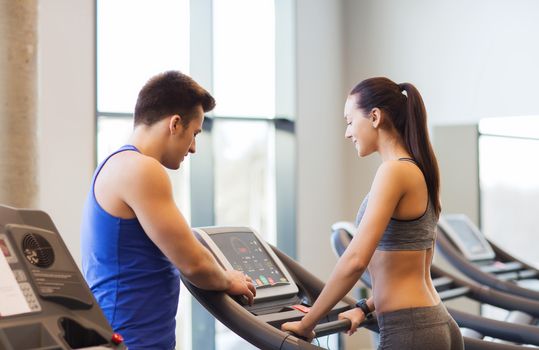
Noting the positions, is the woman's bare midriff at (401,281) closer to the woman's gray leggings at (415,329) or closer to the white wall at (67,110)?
the woman's gray leggings at (415,329)

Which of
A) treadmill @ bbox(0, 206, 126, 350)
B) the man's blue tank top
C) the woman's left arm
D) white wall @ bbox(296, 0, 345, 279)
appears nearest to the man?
the man's blue tank top

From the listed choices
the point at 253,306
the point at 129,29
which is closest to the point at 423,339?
the point at 253,306

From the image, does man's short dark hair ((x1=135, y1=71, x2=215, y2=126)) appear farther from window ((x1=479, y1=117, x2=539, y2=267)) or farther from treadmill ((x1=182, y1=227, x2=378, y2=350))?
window ((x1=479, y1=117, x2=539, y2=267))

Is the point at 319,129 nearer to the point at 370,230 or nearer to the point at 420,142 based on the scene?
the point at 420,142

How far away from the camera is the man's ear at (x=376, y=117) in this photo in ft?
6.78

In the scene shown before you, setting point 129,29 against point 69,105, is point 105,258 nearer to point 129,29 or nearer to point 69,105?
point 69,105

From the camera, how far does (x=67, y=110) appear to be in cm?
421

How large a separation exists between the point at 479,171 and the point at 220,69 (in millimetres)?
2088

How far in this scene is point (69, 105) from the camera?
13.9 feet

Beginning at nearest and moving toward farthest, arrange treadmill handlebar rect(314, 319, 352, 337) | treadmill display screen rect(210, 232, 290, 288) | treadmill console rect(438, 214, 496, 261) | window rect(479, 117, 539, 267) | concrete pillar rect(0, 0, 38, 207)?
treadmill handlebar rect(314, 319, 352, 337), treadmill display screen rect(210, 232, 290, 288), concrete pillar rect(0, 0, 38, 207), treadmill console rect(438, 214, 496, 261), window rect(479, 117, 539, 267)

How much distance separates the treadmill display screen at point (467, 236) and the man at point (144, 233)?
8.98 ft

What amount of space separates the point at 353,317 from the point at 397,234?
442 mm

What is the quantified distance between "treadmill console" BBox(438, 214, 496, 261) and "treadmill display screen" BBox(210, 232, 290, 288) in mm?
1984

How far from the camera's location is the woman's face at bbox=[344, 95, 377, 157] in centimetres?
209
